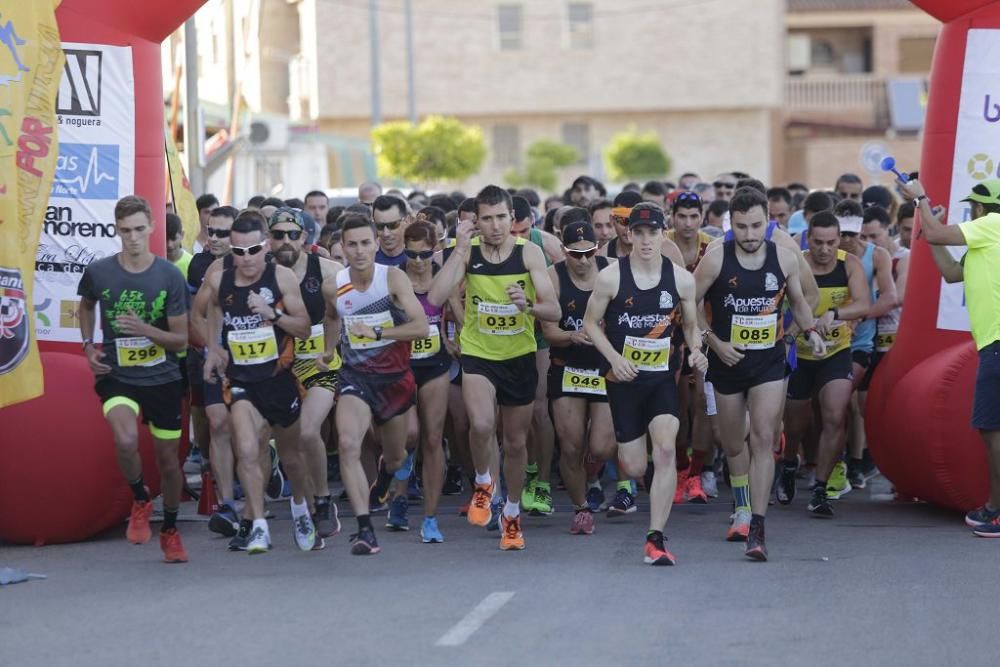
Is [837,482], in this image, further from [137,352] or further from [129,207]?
[129,207]

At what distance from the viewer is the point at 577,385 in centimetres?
1180

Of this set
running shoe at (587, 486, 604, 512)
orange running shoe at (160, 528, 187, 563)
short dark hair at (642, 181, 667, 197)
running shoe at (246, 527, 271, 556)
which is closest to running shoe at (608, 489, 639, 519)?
running shoe at (587, 486, 604, 512)

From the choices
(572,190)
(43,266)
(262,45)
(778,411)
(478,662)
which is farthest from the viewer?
(262,45)

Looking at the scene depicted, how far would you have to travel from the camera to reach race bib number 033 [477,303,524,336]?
1127 centimetres

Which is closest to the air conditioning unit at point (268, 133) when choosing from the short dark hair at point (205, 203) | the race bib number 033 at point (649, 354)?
the short dark hair at point (205, 203)

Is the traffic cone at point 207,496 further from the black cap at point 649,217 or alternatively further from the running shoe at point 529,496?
the black cap at point 649,217

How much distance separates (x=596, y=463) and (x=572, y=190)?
569cm

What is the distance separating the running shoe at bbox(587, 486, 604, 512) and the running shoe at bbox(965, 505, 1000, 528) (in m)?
2.46

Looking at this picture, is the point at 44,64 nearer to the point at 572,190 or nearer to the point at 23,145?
the point at 23,145

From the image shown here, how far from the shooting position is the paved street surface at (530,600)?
315 inches

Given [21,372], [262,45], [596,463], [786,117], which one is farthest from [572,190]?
[786,117]

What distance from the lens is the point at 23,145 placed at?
11.2m

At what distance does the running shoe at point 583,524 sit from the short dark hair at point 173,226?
353 cm

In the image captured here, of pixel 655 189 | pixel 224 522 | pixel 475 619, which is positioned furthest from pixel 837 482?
pixel 655 189
